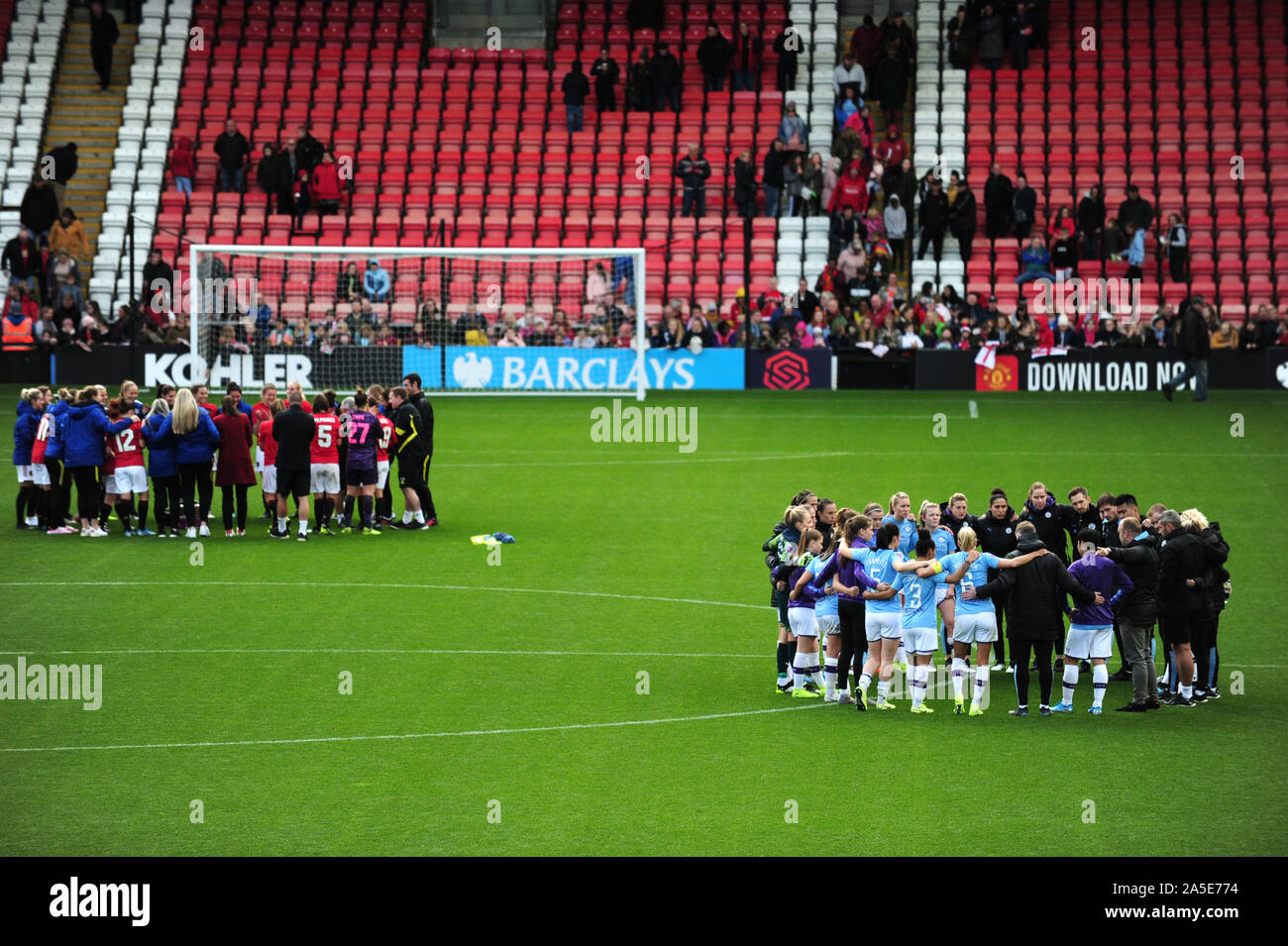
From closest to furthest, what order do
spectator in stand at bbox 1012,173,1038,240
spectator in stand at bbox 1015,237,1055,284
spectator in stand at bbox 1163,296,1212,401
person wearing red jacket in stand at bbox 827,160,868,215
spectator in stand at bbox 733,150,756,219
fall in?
spectator in stand at bbox 1163,296,1212,401, spectator in stand at bbox 1015,237,1055,284, spectator in stand at bbox 1012,173,1038,240, spectator in stand at bbox 733,150,756,219, person wearing red jacket in stand at bbox 827,160,868,215

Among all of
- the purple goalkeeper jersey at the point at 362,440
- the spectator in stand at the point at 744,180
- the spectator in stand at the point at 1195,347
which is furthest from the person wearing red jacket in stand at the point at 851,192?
the purple goalkeeper jersey at the point at 362,440

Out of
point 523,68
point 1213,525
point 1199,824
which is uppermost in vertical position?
point 523,68

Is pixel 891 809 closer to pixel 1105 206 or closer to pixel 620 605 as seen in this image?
pixel 620 605

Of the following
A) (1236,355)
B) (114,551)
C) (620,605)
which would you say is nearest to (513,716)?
(620,605)

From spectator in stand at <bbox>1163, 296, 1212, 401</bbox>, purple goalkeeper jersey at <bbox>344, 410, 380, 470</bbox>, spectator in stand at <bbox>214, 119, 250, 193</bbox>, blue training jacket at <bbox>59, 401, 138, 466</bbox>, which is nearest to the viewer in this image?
blue training jacket at <bbox>59, 401, 138, 466</bbox>

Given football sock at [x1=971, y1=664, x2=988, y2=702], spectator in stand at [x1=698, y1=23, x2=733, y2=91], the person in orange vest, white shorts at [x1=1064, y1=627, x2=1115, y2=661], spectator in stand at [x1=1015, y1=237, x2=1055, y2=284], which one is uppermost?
spectator in stand at [x1=698, y1=23, x2=733, y2=91]

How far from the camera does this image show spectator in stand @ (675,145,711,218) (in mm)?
39750

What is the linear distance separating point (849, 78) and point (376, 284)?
13.3 meters

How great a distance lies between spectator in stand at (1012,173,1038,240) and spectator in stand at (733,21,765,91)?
7726 millimetres

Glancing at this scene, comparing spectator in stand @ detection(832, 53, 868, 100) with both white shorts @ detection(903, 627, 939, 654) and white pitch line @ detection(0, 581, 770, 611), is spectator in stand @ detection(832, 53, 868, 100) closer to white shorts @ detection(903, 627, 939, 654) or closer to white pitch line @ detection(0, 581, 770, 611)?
white pitch line @ detection(0, 581, 770, 611)

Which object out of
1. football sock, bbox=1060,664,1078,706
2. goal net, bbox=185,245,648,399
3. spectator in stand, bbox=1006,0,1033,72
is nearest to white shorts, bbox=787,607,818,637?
football sock, bbox=1060,664,1078,706

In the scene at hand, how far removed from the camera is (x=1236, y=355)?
35531 millimetres

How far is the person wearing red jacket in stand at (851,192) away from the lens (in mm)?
39656

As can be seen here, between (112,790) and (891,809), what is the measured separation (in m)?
5.38
